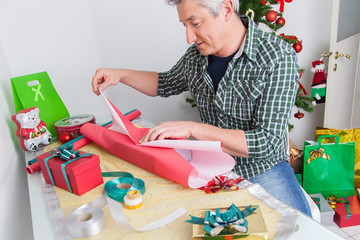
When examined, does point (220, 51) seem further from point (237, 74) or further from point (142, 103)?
point (142, 103)

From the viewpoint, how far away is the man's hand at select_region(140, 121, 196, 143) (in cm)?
100

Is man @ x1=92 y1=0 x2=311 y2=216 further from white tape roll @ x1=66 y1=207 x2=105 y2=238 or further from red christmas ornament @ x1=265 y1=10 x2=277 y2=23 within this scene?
red christmas ornament @ x1=265 y1=10 x2=277 y2=23

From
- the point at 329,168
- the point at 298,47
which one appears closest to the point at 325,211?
the point at 329,168

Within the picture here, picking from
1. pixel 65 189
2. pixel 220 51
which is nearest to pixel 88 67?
pixel 220 51

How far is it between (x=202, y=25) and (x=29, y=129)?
848 millimetres

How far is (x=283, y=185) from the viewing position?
122 centimetres

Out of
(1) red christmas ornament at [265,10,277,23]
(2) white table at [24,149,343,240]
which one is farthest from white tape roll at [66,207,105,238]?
(1) red christmas ornament at [265,10,277,23]

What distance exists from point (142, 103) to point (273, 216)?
1.76 m

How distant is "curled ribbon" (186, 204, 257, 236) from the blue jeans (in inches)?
21.3

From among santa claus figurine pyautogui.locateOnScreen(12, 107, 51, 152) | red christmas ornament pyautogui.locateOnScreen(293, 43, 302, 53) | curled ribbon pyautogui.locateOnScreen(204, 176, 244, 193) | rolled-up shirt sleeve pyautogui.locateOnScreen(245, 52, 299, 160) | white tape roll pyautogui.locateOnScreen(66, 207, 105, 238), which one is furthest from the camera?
red christmas ornament pyautogui.locateOnScreen(293, 43, 302, 53)

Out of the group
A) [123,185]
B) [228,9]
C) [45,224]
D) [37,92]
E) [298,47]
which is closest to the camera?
[45,224]

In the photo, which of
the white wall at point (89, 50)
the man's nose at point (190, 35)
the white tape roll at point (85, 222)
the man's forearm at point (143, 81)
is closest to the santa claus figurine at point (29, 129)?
the white wall at point (89, 50)

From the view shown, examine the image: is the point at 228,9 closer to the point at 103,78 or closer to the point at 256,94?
the point at 256,94

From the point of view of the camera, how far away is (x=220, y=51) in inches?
50.6
